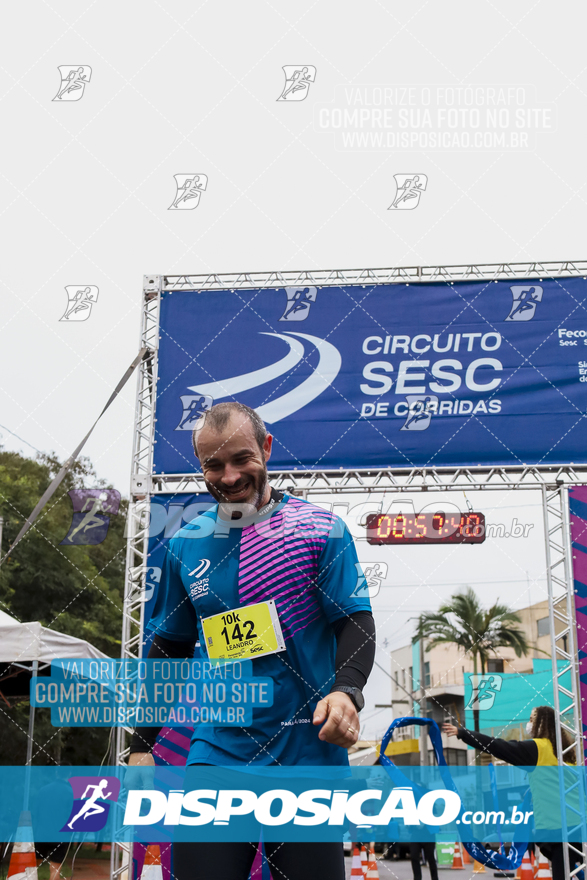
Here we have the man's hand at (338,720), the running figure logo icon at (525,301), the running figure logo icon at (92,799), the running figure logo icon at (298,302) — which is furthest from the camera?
the running figure logo icon at (298,302)

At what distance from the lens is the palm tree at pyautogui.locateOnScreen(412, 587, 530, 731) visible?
95.5 feet

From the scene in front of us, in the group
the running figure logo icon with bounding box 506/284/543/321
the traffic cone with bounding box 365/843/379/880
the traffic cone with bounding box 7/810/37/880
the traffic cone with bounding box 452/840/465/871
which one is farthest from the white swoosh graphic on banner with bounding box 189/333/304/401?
the traffic cone with bounding box 452/840/465/871

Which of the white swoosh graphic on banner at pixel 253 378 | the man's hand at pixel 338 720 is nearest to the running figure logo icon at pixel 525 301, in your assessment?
the white swoosh graphic on banner at pixel 253 378

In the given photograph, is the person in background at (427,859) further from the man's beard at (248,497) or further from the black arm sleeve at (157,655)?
the man's beard at (248,497)

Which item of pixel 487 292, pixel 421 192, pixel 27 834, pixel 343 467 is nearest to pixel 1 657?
pixel 27 834

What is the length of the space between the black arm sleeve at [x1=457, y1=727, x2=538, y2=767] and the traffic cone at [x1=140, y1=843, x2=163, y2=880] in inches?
112

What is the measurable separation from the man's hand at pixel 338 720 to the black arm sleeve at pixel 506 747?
420cm

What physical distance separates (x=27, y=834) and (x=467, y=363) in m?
5.63

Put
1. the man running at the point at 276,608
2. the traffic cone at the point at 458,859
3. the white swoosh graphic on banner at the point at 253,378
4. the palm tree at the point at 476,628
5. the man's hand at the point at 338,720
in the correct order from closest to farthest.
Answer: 1. the man's hand at the point at 338,720
2. the man running at the point at 276,608
3. the white swoosh graphic on banner at the point at 253,378
4. the traffic cone at the point at 458,859
5. the palm tree at the point at 476,628

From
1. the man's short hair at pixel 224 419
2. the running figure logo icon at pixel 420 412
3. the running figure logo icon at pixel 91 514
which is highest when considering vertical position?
the running figure logo icon at pixel 420 412

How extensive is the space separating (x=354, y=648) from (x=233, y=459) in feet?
1.98

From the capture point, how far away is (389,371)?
8.32 meters

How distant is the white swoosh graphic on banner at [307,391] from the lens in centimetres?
839

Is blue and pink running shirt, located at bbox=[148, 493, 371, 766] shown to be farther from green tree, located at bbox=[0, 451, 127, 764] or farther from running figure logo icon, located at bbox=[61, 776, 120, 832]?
green tree, located at bbox=[0, 451, 127, 764]
